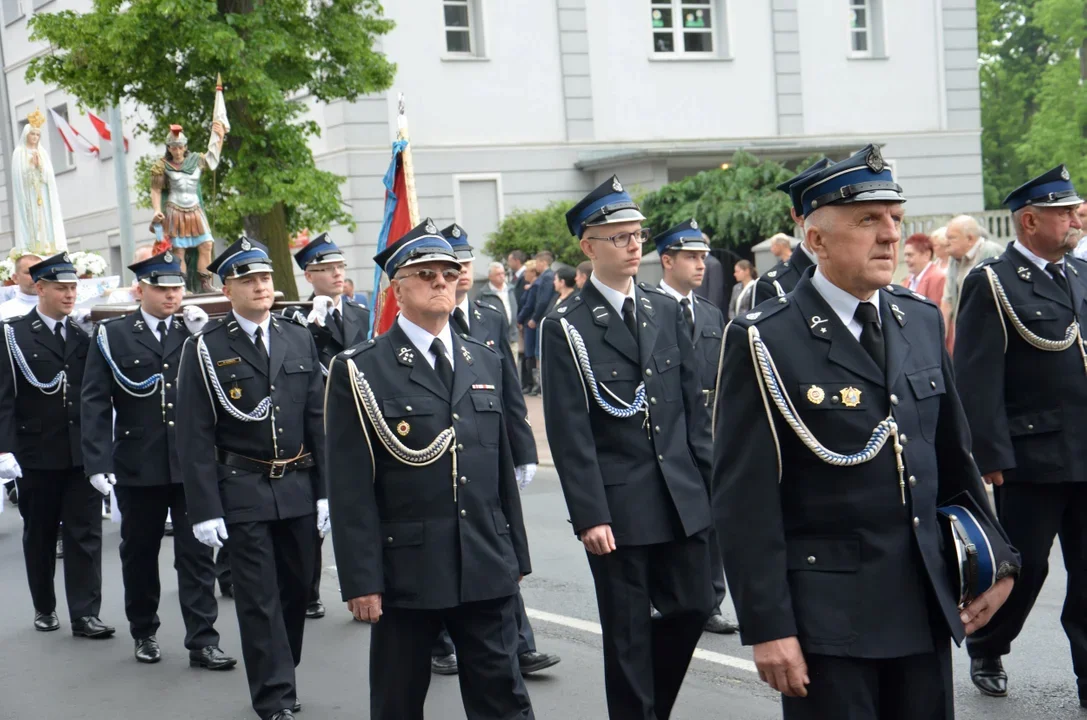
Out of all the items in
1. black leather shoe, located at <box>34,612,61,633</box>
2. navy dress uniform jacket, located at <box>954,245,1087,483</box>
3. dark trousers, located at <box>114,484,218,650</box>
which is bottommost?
black leather shoe, located at <box>34,612,61,633</box>

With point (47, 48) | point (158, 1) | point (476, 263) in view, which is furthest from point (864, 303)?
point (47, 48)

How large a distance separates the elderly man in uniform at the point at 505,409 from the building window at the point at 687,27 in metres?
21.5

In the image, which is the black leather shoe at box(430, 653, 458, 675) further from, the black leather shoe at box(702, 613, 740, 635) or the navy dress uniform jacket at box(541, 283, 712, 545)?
the navy dress uniform jacket at box(541, 283, 712, 545)

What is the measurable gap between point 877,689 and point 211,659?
5081mm

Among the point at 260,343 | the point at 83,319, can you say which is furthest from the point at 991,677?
the point at 83,319

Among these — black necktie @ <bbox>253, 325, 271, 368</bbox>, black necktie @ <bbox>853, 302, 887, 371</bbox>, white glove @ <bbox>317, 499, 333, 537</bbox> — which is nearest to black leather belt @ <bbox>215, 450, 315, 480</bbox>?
white glove @ <bbox>317, 499, 333, 537</bbox>

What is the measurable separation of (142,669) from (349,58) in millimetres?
14252

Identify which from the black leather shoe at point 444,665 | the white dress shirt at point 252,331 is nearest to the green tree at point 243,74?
the white dress shirt at point 252,331

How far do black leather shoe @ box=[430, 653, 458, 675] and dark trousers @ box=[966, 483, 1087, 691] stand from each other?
9.34ft

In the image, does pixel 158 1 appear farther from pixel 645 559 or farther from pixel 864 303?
pixel 864 303

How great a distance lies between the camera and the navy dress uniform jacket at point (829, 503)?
365 centimetres

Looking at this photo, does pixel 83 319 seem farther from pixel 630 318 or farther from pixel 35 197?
pixel 35 197

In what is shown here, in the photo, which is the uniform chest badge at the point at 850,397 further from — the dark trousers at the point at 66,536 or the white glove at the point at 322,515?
the dark trousers at the point at 66,536

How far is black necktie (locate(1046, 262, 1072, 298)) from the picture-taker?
242 inches
